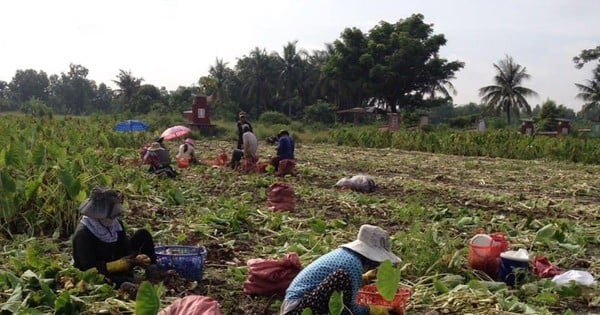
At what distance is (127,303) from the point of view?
13.4 feet

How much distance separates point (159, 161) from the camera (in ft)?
37.3

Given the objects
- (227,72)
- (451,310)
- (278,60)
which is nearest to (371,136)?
(451,310)

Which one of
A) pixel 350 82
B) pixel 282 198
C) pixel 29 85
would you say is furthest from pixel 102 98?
pixel 282 198

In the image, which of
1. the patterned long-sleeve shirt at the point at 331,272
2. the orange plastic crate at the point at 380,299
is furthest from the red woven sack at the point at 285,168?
the patterned long-sleeve shirt at the point at 331,272

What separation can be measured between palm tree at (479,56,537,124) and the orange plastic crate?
164 feet

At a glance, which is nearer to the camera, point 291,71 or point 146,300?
point 146,300

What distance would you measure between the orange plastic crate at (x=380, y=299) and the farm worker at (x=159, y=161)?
7.58 metres

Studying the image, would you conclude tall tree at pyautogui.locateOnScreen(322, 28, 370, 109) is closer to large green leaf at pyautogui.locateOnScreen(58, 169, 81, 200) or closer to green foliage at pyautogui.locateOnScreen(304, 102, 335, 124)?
green foliage at pyautogui.locateOnScreen(304, 102, 335, 124)

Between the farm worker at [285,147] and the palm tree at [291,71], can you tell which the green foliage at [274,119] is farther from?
the farm worker at [285,147]

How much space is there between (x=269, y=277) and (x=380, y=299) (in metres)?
0.85

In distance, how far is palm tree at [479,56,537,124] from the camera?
5159 centimetres

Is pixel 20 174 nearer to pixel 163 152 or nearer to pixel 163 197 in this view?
pixel 163 197

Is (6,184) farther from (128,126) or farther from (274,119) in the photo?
(274,119)

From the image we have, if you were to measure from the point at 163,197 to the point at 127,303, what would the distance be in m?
4.33
